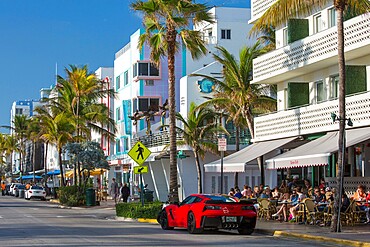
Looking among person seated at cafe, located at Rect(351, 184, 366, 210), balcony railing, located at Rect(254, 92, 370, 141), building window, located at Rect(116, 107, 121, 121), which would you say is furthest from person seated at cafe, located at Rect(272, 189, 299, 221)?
building window, located at Rect(116, 107, 121, 121)

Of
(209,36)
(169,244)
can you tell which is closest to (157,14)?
(169,244)

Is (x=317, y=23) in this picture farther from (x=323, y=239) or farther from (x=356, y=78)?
(x=323, y=239)

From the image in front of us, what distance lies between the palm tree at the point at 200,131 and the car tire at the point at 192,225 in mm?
22990

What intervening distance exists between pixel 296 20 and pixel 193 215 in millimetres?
12898

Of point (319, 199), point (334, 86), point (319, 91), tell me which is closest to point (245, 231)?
point (319, 199)

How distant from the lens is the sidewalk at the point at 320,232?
62.0 feet

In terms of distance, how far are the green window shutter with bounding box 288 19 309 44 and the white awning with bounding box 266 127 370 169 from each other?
5.74 meters

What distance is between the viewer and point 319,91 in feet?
104

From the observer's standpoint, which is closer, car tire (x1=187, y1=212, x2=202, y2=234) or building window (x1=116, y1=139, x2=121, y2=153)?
car tire (x1=187, y1=212, x2=202, y2=234)

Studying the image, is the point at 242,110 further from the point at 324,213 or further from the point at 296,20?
the point at 324,213

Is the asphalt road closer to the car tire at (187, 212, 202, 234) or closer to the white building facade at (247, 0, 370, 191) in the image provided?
the car tire at (187, 212, 202, 234)

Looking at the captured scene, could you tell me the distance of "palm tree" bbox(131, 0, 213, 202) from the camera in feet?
98.3

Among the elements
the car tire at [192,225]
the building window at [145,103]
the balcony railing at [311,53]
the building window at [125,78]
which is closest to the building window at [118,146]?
the building window at [125,78]

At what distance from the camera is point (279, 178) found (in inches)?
1708
